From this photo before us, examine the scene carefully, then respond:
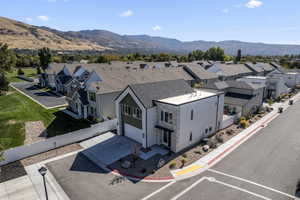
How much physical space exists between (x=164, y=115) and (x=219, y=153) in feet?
23.7

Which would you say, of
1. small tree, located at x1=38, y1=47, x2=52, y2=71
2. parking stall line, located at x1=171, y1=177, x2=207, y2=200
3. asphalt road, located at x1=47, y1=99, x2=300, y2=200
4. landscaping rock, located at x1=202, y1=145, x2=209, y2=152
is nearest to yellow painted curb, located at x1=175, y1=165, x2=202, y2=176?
asphalt road, located at x1=47, y1=99, x2=300, y2=200

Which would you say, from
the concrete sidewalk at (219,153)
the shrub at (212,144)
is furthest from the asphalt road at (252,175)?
the shrub at (212,144)

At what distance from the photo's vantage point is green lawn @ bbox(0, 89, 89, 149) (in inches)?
903

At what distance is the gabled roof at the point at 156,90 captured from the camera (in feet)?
66.1

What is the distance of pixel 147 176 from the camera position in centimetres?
1561

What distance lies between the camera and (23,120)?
28.1 meters

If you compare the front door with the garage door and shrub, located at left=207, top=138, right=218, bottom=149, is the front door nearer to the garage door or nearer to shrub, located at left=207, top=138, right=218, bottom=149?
the garage door

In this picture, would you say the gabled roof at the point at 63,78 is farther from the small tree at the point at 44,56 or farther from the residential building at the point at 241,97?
the residential building at the point at 241,97

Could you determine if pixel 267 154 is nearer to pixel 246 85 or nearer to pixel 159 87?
pixel 159 87

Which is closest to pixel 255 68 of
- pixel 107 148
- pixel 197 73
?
pixel 197 73

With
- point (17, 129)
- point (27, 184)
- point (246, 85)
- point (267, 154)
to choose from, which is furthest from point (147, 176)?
point (246, 85)

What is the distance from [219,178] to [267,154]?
7809 mm

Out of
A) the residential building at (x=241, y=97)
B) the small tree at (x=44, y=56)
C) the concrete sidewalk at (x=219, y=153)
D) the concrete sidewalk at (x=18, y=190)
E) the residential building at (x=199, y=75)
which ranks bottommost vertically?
the concrete sidewalk at (x=18, y=190)

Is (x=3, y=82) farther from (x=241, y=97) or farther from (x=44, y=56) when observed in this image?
(x=44, y=56)
